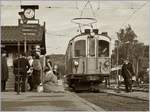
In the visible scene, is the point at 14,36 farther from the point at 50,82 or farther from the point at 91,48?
the point at 50,82

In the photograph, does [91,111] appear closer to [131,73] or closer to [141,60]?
[131,73]

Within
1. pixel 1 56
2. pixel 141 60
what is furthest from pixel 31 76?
pixel 141 60

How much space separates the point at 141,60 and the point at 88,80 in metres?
70.4

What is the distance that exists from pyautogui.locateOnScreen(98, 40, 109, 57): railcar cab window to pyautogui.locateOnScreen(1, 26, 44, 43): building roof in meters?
3.25

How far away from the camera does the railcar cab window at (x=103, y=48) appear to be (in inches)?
1135

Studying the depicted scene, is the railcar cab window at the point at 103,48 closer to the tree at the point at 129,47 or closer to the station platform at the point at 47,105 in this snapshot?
the station platform at the point at 47,105

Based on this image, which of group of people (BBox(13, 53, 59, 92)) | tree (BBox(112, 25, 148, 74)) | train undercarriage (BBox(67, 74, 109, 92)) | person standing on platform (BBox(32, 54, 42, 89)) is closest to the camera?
group of people (BBox(13, 53, 59, 92))

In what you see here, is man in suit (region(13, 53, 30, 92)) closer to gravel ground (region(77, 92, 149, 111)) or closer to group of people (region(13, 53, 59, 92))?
group of people (region(13, 53, 59, 92))

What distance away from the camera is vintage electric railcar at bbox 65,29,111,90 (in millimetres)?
28688

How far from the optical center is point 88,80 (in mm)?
28250

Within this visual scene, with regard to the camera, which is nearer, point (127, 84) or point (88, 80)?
point (127, 84)

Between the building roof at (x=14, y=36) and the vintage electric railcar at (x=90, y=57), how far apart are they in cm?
225

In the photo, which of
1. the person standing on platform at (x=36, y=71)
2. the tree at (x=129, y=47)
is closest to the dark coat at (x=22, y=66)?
the person standing on platform at (x=36, y=71)

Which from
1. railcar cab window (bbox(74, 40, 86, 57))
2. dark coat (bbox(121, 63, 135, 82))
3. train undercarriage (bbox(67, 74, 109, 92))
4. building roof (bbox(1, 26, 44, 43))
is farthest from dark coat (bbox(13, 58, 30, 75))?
railcar cab window (bbox(74, 40, 86, 57))
